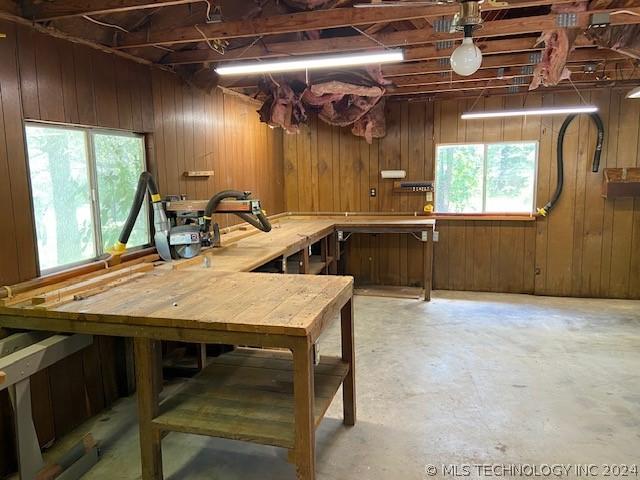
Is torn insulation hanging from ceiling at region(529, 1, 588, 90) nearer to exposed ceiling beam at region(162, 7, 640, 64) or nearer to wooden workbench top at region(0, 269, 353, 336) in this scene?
exposed ceiling beam at region(162, 7, 640, 64)

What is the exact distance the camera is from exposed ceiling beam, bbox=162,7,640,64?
3129 millimetres

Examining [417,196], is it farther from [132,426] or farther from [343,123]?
[132,426]

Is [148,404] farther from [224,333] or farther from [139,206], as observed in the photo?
[139,206]

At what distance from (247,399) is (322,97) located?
11.0 ft

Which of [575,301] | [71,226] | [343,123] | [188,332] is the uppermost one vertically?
[343,123]

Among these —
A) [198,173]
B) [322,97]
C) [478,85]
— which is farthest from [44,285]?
[478,85]

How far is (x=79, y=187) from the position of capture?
3.13 meters

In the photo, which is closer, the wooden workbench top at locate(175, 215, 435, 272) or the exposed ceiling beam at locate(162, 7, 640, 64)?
the exposed ceiling beam at locate(162, 7, 640, 64)

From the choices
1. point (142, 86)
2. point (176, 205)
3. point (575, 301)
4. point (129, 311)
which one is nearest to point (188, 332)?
point (129, 311)

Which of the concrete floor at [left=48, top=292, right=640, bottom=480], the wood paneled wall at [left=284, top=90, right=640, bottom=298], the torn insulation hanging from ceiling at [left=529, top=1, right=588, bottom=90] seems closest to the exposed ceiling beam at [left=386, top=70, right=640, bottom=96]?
the wood paneled wall at [left=284, top=90, right=640, bottom=298]

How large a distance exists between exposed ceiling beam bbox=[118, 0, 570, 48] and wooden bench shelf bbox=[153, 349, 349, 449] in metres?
2.15

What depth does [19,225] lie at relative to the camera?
8.68 ft

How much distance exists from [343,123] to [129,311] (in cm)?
395

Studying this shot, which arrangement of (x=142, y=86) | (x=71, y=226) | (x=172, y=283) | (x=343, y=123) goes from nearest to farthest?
(x=172, y=283)
(x=71, y=226)
(x=142, y=86)
(x=343, y=123)
